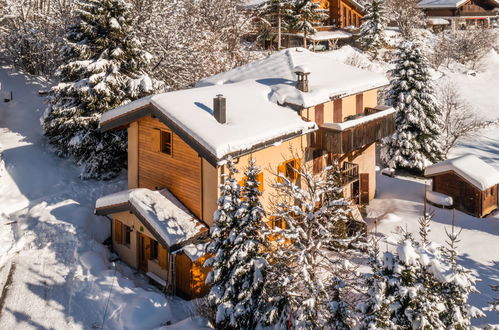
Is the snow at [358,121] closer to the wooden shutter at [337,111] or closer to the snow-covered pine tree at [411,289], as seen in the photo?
the wooden shutter at [337,111]

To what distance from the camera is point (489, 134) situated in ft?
149

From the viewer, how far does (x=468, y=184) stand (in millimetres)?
25031

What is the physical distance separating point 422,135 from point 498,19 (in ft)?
184

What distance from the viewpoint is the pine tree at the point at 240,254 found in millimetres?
14008

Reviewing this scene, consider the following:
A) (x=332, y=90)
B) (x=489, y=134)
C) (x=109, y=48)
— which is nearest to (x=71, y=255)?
(x=109, y=48)

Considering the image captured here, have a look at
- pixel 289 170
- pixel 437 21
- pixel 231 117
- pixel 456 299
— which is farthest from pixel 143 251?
pixel 437 21

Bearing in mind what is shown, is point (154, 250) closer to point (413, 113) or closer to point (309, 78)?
point (309, 78)

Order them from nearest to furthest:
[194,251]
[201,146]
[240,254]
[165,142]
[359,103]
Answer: [240,254] < [201,146] < [194,251] < [165,142] < [359,103]

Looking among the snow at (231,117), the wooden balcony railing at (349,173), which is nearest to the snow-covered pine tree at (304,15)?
the wooden balcony railing at (349,173)

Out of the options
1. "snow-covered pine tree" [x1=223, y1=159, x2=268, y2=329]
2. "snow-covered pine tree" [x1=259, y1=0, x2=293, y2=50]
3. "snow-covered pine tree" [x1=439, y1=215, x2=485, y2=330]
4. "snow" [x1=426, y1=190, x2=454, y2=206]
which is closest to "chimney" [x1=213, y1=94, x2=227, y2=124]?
"snow-covered pine tree" [x1=223, y1=159, x2=268, y2=329]

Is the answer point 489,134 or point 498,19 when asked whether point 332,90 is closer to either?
point 489,134

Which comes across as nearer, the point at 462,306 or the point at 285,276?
the point at 462,306

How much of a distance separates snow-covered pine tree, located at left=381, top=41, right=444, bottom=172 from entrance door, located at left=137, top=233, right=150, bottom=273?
65.0ft

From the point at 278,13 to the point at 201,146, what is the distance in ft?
119
